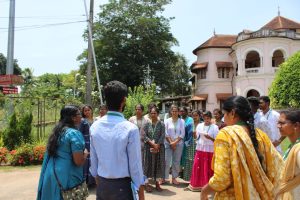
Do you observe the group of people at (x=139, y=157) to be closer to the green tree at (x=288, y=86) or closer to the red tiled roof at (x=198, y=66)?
the green tree at (x=288, y=86)

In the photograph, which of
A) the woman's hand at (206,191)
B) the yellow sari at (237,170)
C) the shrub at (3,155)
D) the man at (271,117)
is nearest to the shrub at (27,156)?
the shrub at (3,155)

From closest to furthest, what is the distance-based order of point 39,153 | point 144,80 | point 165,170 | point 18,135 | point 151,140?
point 151,140, point 165,170, point 39,153, point 18,135, point 144,80

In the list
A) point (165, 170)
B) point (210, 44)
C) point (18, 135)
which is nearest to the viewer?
point (165, 170)

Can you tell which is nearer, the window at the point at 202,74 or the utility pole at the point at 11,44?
the utility pole at the point at 11,44

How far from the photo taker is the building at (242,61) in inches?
1265

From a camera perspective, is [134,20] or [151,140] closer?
[151,140]

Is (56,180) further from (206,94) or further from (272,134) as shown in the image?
(206,94)

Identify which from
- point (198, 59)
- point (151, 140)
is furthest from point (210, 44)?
point (151, 140)

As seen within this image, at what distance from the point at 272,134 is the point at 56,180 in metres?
3.97

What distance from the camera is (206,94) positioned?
37656 mm

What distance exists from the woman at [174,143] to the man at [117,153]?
4.92 metres

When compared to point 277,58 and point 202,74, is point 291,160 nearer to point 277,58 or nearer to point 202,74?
point 277,58

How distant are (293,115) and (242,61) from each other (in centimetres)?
3111

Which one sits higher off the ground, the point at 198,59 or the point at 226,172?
the point at 198,59
